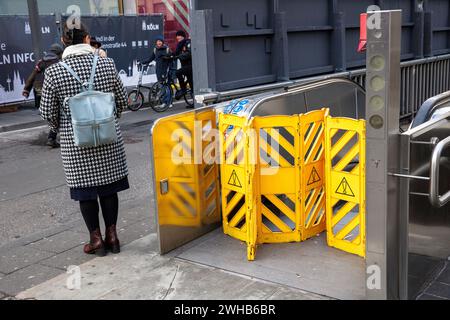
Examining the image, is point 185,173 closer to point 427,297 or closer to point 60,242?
point 60,242

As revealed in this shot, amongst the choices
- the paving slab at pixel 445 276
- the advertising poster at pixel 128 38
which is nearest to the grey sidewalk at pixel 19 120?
the advertising poster at pixel 128 38

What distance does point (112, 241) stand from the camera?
15.9 ft

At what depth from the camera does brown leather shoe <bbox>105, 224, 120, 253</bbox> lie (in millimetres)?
4844

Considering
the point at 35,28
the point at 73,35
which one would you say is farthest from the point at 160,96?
the point at 73,35

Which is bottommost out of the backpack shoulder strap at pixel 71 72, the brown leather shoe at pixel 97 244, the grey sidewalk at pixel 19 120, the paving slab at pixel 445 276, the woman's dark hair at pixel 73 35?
the paving slab at pixel 445 276

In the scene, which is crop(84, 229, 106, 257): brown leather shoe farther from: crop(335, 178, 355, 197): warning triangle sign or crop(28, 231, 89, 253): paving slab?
crop(335, 178, 355, 197): warning triangle sign

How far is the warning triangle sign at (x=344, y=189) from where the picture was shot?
4.61 meters

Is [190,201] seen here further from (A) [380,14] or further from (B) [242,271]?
(A) [380,14]

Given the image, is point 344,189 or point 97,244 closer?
point 344,189

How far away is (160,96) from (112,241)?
940cm

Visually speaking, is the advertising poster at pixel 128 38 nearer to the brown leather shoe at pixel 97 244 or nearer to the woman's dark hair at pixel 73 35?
the woman's dark hair at pixel 73 35

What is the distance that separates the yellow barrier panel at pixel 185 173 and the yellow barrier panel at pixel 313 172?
0.88 meters

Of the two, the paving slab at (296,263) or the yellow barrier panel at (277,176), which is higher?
the yellow barrier panel at (277,176)

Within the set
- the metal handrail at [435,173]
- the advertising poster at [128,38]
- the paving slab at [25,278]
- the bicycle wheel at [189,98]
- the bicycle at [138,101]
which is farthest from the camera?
the advertising poster at [128,38]
